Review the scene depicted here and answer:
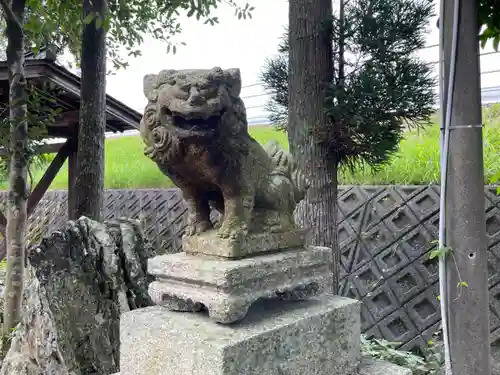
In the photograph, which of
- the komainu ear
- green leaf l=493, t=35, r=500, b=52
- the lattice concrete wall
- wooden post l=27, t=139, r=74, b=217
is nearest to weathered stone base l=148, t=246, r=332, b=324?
the komainu ear

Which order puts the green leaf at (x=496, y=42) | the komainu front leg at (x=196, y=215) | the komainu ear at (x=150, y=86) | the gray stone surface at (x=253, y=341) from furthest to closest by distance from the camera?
1. the green leaf at (x=496, y=42)
2. the komainu front leg at (x=196, y=215)
3. the komainu ear at (x=150, y=86)
4. the gray stone surface at (x=253, y=341)

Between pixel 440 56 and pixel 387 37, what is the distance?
0.54 meters

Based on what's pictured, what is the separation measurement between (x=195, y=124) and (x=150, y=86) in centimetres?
23

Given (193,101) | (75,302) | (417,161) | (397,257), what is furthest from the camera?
(417,161)

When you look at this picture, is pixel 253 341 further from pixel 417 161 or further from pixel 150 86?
pixel 417 161

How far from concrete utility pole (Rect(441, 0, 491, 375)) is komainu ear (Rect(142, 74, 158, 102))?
136cm

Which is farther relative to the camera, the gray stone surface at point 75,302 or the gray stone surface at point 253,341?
the gray stone surface at point 75,302

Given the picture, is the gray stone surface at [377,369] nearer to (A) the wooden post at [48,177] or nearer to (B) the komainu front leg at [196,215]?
(B) the komainu front leg at [196,215]

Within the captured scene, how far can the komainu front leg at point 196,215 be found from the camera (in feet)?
5.02

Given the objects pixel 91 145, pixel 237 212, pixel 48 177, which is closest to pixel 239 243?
pixel 237 212

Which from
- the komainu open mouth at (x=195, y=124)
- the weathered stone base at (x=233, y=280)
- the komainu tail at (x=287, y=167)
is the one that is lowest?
the weathered stone base at (x=233, y=280)


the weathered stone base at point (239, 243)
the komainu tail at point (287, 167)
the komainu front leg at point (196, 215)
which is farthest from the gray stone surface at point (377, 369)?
the komainu front leg at point (196, 215)

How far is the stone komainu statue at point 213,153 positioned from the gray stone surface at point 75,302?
124cm

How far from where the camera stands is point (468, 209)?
1931 millimetres
